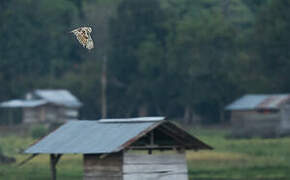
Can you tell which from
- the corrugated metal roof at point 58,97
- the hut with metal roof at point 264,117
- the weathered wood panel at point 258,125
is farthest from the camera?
the corrugated metal roof at point 58,97

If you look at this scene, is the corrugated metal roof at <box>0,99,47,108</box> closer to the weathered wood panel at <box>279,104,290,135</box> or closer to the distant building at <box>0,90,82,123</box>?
the distant building at <box>0,90,82,123</box>

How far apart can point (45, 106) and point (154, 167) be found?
5438 centimetres

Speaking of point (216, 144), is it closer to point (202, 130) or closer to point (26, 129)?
point (202, 130)

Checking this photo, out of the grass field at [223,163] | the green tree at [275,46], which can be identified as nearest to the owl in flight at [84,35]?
the grass field at [223,163]

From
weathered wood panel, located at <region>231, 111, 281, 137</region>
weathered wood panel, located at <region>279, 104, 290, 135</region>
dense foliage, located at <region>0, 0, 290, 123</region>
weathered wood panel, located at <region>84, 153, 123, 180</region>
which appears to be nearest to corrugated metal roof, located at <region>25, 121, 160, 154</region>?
weathered wood panel, located at <region>84, 153, 123, 180</region>

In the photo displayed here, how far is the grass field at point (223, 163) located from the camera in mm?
42969

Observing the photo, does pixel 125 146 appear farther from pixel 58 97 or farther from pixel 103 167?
pixel 58 97

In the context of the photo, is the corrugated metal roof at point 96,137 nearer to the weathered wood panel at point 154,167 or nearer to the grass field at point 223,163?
the weathered wood panel at point 154,167

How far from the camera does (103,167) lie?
99.3ft

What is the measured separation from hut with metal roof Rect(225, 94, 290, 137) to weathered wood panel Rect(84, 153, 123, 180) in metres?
41.1

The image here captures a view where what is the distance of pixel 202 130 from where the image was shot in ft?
259

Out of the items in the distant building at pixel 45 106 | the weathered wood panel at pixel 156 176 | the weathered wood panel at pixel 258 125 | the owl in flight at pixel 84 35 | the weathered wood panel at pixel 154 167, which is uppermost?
the distant building at pixel 45 106

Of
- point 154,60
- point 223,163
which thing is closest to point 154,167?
point 223,163

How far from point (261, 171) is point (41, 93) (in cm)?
4217
